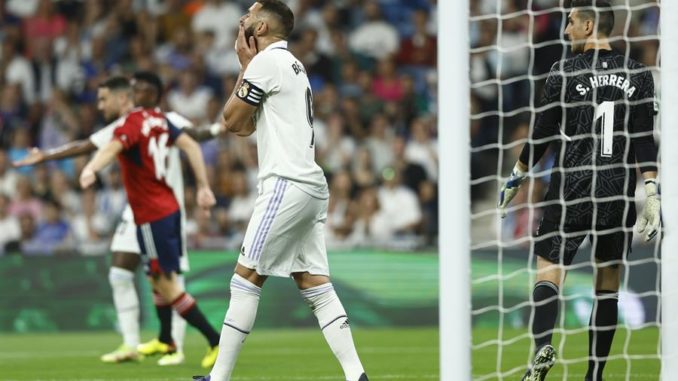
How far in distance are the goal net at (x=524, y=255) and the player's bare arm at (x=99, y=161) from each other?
2783 millimetres

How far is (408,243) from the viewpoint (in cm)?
1491

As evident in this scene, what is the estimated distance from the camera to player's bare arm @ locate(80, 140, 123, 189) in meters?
8.74

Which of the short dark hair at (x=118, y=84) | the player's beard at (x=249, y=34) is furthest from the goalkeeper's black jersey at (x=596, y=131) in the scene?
the short dark hair at (x=118, y=84)

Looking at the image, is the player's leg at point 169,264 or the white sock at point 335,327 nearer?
the white sock at point 335,327

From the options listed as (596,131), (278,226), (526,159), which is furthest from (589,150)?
(278,226)

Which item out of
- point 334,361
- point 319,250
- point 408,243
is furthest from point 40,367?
point 408,243

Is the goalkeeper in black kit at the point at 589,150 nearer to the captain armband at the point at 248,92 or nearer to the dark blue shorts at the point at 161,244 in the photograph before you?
the captain armband at the point at 248,92

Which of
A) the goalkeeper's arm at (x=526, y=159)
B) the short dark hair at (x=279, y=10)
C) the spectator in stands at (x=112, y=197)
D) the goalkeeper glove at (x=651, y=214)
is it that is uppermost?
the short dark hair at (x=279, y=10)

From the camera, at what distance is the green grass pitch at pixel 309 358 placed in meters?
8.87

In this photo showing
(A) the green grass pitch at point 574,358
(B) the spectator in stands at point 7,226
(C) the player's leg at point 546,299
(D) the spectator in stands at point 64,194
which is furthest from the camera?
(D) the spectator in stands at point 64,194

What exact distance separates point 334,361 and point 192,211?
603 cm

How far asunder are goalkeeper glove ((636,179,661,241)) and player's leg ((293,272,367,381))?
5.73ft

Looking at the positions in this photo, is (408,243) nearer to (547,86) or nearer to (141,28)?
(141,28)

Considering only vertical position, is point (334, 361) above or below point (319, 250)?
below
